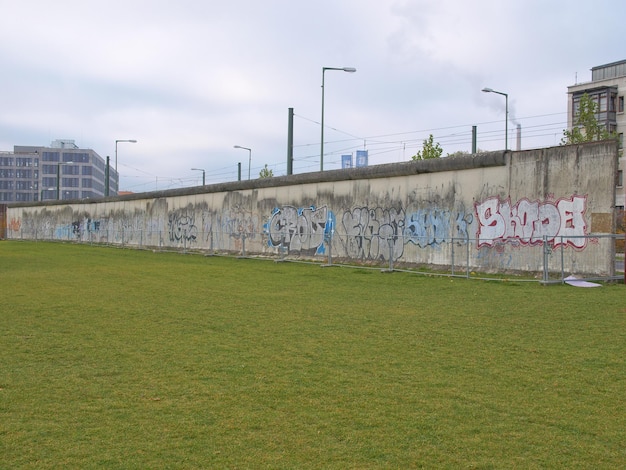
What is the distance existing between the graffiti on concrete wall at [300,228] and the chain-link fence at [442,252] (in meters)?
0.05

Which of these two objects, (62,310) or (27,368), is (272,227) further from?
(27,368)

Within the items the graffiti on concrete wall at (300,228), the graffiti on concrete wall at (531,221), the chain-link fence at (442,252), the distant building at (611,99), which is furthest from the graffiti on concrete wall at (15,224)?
the graffiti on concrete wall at (531,221)

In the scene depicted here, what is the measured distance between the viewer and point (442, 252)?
827 inches

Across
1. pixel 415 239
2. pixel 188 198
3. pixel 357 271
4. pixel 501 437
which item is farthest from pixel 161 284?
pixel 188 198

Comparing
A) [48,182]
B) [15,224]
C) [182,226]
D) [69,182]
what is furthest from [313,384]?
[48,182]

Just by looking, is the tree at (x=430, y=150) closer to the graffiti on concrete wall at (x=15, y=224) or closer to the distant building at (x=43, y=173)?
the graffiti on concrete wall at (x=15, y=224)

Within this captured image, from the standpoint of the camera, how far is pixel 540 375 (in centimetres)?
684

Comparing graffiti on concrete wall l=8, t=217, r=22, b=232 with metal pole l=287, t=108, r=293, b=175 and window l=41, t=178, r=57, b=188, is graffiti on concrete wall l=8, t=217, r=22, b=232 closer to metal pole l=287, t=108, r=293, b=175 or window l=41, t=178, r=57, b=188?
metal pole l=287, t=108, r=293, b=175

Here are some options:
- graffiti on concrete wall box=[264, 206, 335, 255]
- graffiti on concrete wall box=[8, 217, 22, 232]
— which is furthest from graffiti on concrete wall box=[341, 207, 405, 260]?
graffiti on concrete wall box=[8, 217, 22, 232]

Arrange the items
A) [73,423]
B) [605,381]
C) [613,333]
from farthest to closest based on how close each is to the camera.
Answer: [613,333] → [605,381] → [73,423]

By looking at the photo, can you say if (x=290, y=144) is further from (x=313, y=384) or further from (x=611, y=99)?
(x=611, y=99)

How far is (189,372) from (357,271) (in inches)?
575

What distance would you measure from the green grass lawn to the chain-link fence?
4.29m

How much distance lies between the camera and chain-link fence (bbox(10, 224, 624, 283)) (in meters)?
16.7
